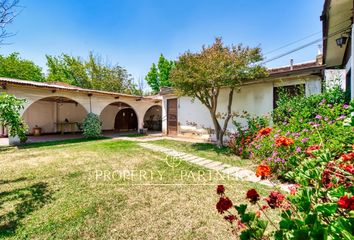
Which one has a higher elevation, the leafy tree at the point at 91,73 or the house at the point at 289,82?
the leafy tree at the point at 91,73

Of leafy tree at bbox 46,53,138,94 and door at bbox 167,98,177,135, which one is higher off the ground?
leafy tree at bbox 46,53,138,94

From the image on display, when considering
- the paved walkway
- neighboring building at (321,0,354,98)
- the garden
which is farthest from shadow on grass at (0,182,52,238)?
neighboring building at (321,0,354,98)

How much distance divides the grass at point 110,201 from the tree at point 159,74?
25.5 meters

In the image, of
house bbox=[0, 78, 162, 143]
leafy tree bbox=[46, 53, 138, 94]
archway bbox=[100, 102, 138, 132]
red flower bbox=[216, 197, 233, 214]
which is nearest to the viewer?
red flower bbox=[216, 197, 233, 214]

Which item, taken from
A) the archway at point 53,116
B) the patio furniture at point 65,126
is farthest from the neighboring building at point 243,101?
the patio furniture at point 65,126

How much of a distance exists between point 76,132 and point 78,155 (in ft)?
35.9

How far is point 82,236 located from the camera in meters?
2.55

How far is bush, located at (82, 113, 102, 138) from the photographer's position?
12.2 metres

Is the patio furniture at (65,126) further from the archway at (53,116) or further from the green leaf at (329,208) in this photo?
the green leaf at (329,208)

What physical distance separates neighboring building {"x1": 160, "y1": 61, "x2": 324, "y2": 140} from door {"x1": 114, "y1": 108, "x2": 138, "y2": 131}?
27.0ft

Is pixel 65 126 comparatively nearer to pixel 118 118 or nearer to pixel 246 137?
pixel 118 118

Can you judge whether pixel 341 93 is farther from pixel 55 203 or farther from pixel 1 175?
pixel 1 175

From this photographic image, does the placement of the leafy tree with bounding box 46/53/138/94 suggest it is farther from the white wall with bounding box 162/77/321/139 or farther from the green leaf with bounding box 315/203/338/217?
the green leaf with bounding box 315/203/338/217

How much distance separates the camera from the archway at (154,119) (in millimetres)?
19878
